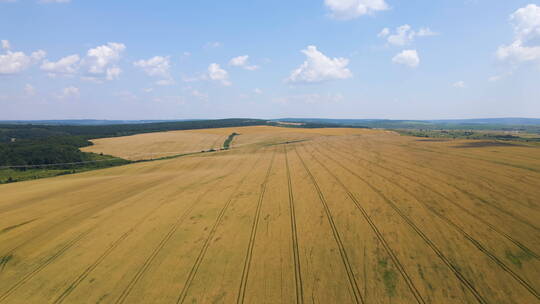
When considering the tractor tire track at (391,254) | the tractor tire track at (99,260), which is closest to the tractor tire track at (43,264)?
the tractor tire track at (99,260)

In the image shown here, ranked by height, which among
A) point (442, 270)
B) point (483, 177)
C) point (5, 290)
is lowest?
point (5, 290)

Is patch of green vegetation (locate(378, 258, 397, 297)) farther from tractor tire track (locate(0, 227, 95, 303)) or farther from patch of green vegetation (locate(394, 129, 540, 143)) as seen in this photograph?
patch of green vegetation (locate(394, 129, 540, 143))

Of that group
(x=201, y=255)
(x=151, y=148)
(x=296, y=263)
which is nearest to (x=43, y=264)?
(x=201, y=255)

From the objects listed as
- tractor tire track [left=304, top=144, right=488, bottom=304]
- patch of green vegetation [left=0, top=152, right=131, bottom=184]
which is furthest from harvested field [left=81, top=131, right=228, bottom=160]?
tractor tire track [left=304, top=144, right=488, bottom=304]

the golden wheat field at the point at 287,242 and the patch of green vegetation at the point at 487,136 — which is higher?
the patch of green vegetation at the point at 487,136

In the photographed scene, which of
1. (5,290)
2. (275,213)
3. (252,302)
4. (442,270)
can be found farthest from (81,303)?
(442,270)

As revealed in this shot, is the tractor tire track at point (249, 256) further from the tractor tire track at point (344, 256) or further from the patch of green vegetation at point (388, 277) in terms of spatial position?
the patch of green vegetation at point (388, 277)

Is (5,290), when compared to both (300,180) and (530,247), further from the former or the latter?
(530,247)
